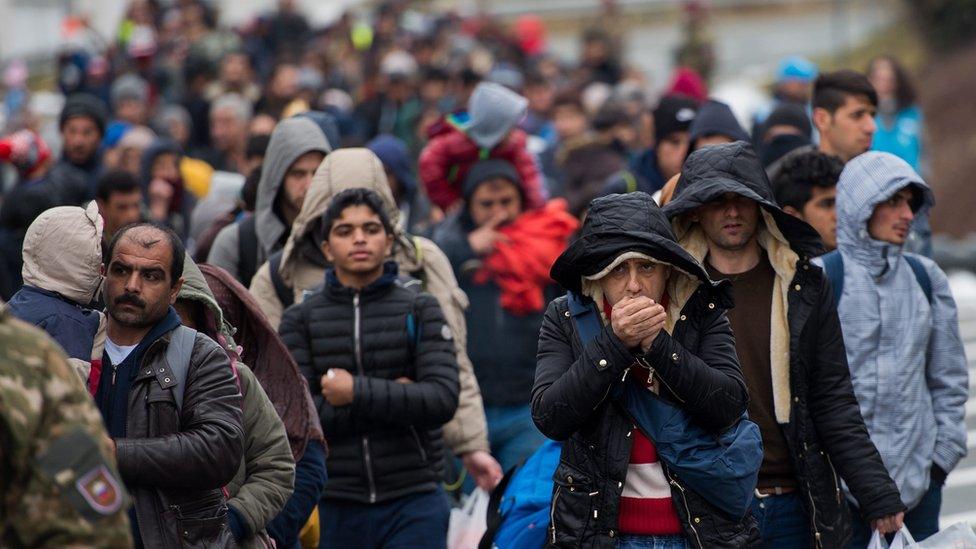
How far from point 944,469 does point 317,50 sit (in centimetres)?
1698

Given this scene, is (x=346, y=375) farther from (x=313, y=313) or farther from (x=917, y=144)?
(x=917, y=144)

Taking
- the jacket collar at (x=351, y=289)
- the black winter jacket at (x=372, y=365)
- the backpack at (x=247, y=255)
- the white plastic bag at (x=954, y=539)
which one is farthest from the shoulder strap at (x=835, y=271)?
the backpack at (x=247, y=255)

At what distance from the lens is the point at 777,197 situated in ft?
24.3

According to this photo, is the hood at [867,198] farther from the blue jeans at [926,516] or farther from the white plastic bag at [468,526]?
the white plastic bag at [468,526]

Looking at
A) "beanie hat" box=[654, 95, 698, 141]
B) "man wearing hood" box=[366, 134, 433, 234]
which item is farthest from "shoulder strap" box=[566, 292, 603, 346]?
"man wearing hood" box=[366, 134, 433, 234]

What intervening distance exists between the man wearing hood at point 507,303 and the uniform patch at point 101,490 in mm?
4504

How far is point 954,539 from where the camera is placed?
5867 mm

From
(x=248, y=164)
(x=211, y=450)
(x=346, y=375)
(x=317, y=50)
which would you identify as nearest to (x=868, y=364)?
(x=346, y=375)

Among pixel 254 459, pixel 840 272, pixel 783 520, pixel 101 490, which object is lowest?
pixel 783 520

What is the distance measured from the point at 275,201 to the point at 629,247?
3159mm

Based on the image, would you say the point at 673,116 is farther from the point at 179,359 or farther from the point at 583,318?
the point at 179,359

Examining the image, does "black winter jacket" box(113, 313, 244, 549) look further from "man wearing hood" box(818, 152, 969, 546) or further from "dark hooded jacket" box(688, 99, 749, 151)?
"dark hooded jacket" box(688, 99, 749, 151)

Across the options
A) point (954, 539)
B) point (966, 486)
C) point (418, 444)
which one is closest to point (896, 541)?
point (954, 539)

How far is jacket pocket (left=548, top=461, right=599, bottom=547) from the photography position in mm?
5160
